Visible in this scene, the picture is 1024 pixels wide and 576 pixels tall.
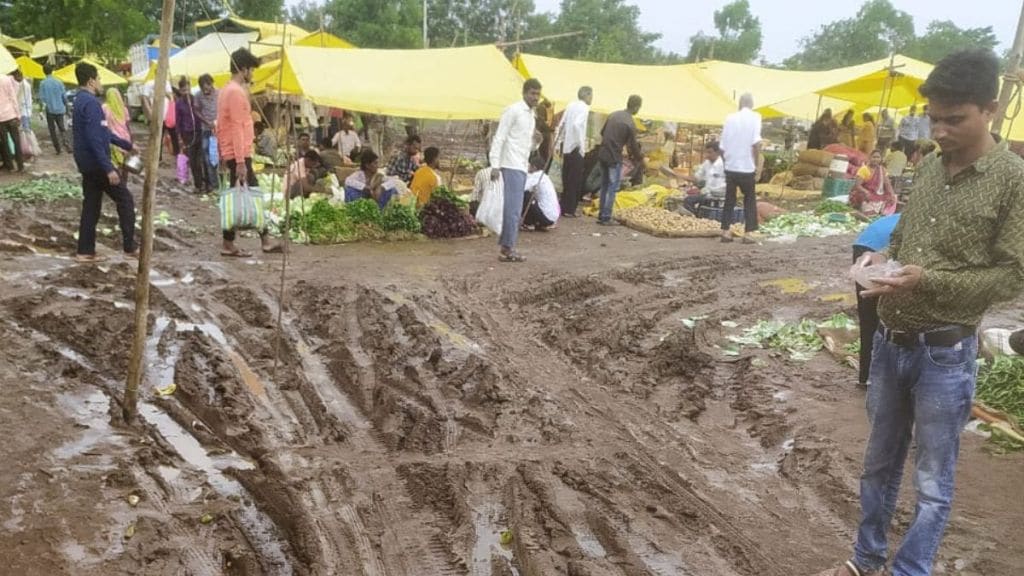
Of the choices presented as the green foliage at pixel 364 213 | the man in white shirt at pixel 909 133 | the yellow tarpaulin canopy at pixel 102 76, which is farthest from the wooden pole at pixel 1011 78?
the yellow tarpaulin canopy at pixel 102 76

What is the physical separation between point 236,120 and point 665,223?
6.15m

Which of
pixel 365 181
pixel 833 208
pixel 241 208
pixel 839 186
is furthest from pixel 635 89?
pixel 241 208

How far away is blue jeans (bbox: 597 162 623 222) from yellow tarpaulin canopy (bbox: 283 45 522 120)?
1.83 metres

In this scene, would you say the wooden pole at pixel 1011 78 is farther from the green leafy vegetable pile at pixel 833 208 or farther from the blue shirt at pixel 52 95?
the blue shirt at pixel 52 95

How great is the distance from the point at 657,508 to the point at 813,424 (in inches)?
63.0

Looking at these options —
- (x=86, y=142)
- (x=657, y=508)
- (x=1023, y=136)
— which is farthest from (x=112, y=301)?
(x=1023, y=136)

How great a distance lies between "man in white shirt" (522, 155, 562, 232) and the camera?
1078cm

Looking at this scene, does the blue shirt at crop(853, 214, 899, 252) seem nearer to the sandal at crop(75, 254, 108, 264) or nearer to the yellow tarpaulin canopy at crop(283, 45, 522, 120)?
the yellow tarpaulin canopy at crop(283, 45, 522, 120)

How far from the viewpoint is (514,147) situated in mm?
8320

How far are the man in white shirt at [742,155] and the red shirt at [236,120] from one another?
20.3 ft

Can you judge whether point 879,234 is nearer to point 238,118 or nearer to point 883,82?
point 238,118

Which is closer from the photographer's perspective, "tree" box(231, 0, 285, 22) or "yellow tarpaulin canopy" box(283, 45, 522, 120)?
"yellow tarpaulin canopy" box(283, 45, 522, 120)

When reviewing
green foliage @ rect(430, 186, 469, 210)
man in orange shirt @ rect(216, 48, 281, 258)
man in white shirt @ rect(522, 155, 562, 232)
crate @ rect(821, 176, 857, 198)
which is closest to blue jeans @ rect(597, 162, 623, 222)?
man in white shirt @ rect(522, 155, 562, 232)

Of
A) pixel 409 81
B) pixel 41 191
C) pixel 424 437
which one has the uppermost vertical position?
pixel 409 81
